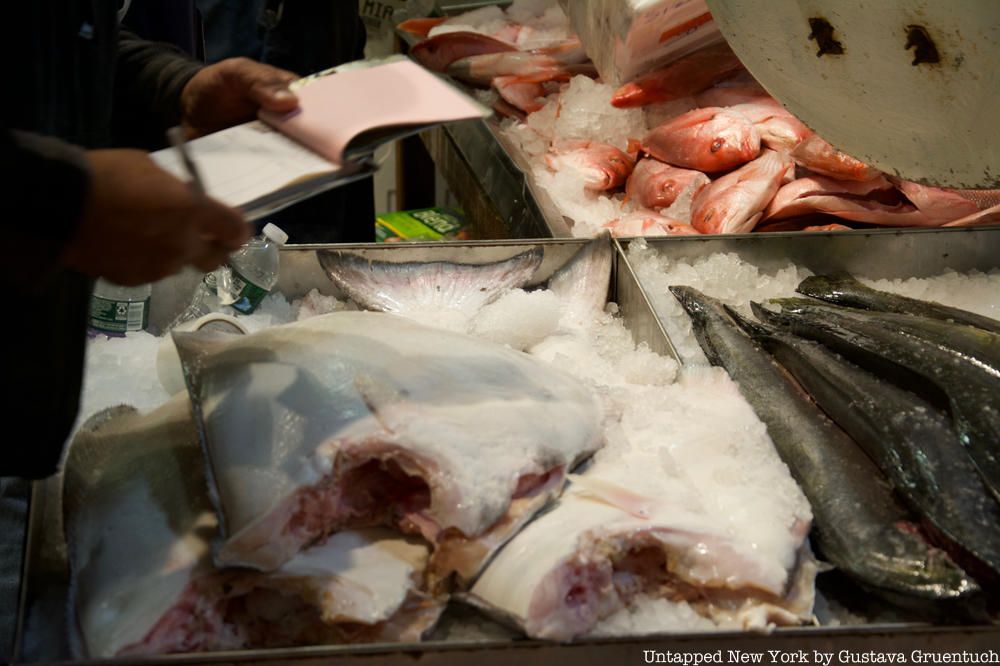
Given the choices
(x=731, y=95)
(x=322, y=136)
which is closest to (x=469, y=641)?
(x=322, y=136)

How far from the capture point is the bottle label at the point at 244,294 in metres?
2.76

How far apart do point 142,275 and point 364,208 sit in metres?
3.40

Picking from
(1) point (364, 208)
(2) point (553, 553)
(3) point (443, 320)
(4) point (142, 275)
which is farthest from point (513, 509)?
(1) point (364, 208)

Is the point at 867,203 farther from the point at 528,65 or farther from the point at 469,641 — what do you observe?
the point at 469,641

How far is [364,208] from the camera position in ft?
15.6

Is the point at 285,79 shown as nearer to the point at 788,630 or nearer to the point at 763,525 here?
the point at 763,525

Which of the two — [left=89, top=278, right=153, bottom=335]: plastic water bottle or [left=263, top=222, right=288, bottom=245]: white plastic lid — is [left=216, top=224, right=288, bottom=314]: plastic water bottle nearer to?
[left=263, top=222, right=288, bottom=245]: white plastic lid

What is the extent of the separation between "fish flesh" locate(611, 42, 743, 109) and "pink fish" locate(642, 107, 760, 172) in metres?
0.32

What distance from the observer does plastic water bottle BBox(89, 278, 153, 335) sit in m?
2.60

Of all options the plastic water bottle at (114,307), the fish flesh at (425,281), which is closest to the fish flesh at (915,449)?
the fish flesh at (425,281)

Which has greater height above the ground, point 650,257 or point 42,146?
point 42,146

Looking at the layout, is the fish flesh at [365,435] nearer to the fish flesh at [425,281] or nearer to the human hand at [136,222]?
the human hand at [136,222]

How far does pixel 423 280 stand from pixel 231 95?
0.89 metres

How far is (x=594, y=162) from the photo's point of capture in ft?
13.1
